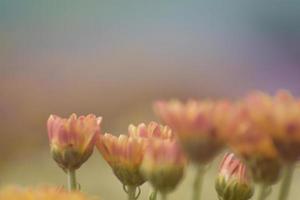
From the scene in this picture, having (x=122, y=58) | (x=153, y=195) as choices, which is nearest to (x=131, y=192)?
(x=153, y=195)

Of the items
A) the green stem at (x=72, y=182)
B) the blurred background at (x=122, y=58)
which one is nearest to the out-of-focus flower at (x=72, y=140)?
the green stem at (x=72, y=182)

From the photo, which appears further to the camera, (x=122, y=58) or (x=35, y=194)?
(x=122, y=58)

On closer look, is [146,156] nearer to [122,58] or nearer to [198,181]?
[198,181]

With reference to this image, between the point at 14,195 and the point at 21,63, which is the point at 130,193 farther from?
the point at 21,63

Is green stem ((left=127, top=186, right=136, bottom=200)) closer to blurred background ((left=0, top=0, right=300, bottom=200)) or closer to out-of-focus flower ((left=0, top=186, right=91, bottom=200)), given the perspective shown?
out-of-focus flower ((left=0, top=186, right=91, bottom=200))

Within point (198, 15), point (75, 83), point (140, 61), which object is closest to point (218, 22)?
point (198, 15)
